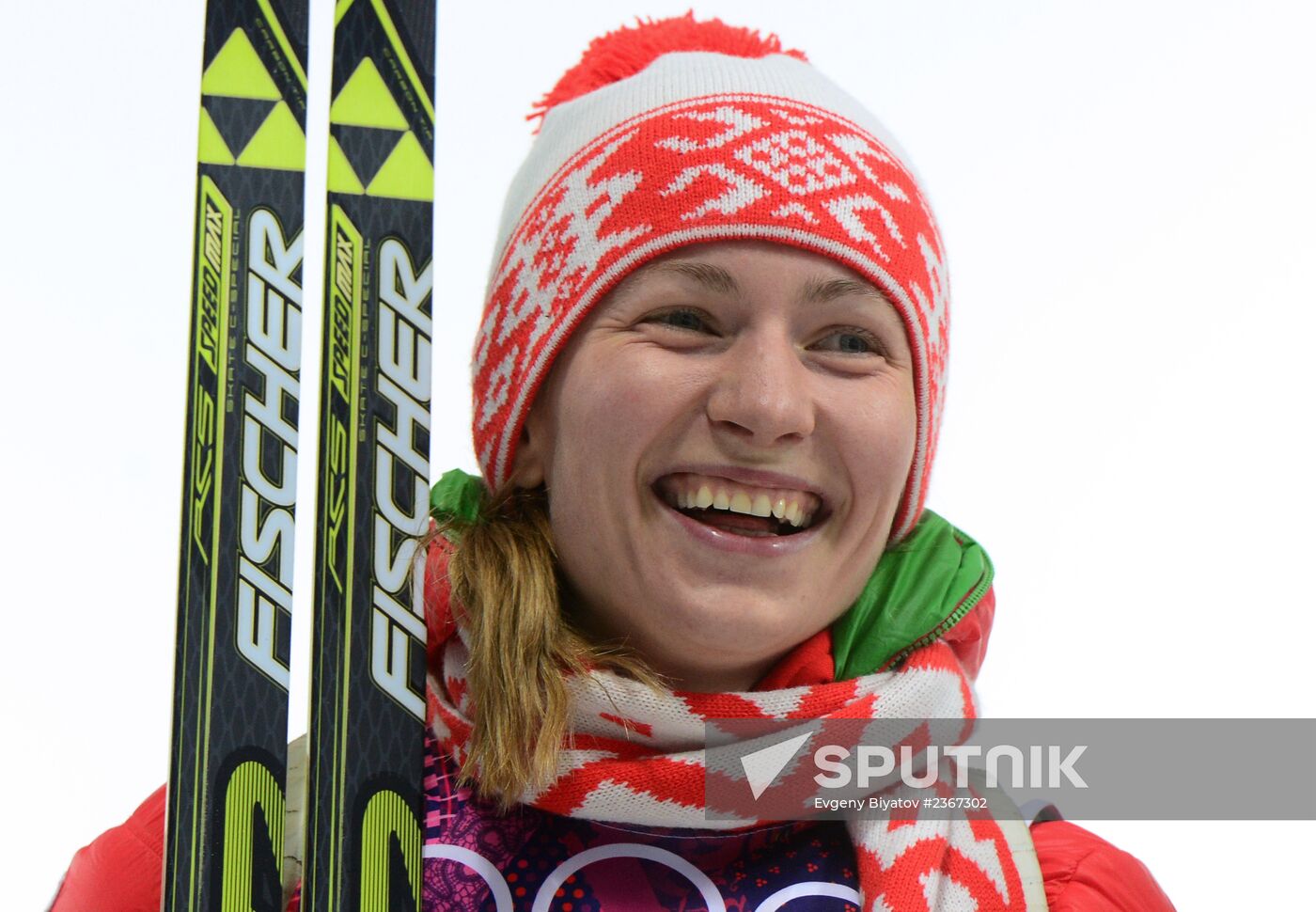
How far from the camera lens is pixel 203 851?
55.7 inches

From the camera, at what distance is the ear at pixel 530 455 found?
58.0 inches

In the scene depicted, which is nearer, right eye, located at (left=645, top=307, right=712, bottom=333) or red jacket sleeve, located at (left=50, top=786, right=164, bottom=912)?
right eye, located at (left=645, top=307, right=712, bottom=333)

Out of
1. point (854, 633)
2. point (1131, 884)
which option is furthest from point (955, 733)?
point (1131, 884)

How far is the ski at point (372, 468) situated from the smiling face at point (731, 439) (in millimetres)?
187

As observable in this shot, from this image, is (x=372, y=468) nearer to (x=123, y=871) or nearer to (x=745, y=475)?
(x=745, y=475)

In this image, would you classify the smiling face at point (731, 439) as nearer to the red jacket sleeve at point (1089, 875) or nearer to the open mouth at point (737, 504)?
the open mouth at point (737, 504)

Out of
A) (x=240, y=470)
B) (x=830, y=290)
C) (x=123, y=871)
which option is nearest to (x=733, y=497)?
(x=830, y=290)

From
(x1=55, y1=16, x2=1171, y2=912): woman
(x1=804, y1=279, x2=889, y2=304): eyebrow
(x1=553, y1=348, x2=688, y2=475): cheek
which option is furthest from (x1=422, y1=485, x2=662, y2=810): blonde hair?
(x1=804, y1=279, x2=889, y2=304): eyebrow

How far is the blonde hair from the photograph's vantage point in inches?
53.4

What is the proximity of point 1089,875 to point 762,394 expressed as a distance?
604mm

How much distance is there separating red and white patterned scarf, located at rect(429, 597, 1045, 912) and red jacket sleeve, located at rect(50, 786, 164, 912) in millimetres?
358

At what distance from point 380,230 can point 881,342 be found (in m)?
0.52

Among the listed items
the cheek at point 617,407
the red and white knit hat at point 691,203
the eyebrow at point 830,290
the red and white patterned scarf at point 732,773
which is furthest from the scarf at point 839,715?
the eyebrow at point 830,290

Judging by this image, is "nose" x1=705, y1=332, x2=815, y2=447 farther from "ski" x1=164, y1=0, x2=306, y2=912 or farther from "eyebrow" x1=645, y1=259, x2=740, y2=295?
"ski" x1=164, y1=0, x2=306, y2=912
